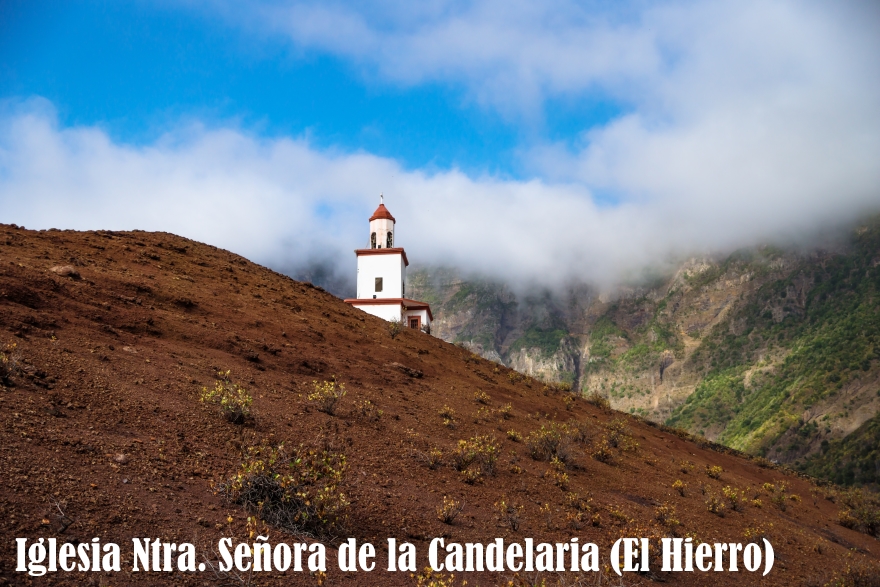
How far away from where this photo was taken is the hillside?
181 ft

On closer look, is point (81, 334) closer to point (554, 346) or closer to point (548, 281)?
point (554, 346)

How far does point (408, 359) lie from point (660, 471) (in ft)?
26.9

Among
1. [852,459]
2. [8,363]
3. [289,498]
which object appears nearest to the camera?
[289,498]

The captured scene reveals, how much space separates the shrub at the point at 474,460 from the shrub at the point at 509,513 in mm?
793

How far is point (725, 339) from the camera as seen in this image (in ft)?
305

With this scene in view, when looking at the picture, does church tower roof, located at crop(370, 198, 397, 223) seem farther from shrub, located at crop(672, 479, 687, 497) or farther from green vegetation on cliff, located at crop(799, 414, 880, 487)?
green vegetation on cliff, located at crop(799, 414, 880, 487)

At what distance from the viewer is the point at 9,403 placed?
7660 millimetres

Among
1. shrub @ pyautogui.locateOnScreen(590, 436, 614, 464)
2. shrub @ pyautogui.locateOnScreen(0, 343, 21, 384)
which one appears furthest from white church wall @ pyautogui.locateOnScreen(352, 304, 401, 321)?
shrub @ pyautogui.locateOnScreen(0, 343, 21, 384)

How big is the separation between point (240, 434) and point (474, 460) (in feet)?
14.4

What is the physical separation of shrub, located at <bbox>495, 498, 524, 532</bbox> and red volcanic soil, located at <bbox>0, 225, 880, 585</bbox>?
0.14 metres

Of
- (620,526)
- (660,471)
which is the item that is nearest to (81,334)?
(620,526)

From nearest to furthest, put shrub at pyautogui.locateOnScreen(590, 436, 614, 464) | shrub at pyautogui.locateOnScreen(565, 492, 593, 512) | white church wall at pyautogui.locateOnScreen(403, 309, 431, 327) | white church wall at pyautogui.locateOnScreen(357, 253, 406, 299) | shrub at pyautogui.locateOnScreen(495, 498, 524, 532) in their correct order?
1. shrub at pyautogui.locateOnScreen(495, 498, 524, 532)
2. shrub at pyautogui.locateOnScreen(565, 492, 593, 512)
3. shrub at pyautogui.locateOnScreen(590, 436, 614, 464)
4. white church wall at pyautogui.locateOnScreen(357, 253, 406, 299)
5. white church wall at pyautogui.locateOnScreen(403, 309, 431, 327)

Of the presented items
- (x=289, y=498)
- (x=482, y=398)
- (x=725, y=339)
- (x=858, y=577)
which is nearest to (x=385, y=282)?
(x=482, y=398)

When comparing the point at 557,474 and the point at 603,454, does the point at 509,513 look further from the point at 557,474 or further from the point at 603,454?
the point at 603,454
